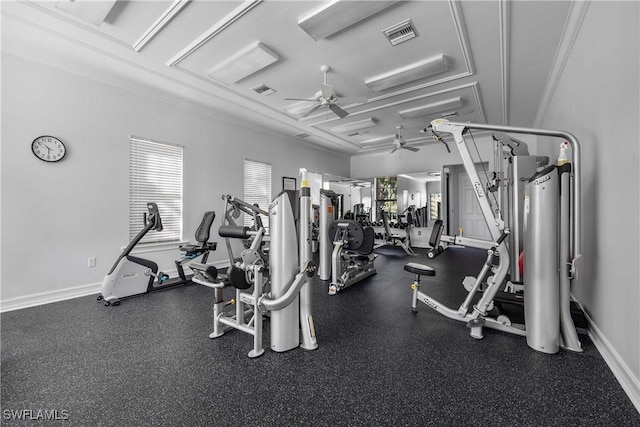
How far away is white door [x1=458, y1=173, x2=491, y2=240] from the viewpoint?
7.97 metres

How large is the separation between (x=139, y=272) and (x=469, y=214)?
834cm

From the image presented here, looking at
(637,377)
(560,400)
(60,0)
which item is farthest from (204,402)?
(60,0)

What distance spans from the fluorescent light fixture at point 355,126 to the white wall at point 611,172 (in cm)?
357

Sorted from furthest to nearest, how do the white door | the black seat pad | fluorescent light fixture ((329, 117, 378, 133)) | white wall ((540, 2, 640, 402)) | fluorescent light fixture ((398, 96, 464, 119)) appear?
1. the white door
2. fluorescent light fixture ((329, 117, 378, 133))
3. fluorescent light fixture ((398, 96, 464, 119))
4. the black seat pad
5. white wall ((540, 2, 640, 402))

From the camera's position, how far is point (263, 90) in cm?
445

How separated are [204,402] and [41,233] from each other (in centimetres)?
344

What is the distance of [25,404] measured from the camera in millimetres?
1654

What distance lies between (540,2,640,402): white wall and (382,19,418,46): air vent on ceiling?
151cm

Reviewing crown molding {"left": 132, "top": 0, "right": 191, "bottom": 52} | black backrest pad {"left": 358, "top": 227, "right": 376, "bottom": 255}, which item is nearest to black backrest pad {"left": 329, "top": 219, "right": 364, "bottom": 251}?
black backrest pad {"left": 358, "top": 227, "right": 376, "bottom": 255}

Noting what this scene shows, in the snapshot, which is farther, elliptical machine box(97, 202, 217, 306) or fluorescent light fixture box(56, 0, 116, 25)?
elliptical machine box(97, 202, 217, 306)

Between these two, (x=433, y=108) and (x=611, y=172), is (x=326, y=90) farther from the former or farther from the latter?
(x=611, y=172)

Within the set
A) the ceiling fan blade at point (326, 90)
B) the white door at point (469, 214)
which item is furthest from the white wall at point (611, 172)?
the white door at point (469, 214)

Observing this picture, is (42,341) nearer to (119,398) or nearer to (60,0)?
(119,398)

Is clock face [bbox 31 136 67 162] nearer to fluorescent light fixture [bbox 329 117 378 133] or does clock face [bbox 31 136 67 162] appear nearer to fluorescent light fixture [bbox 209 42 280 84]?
fluorescent light fixture [bbox 209 42 280 84]
